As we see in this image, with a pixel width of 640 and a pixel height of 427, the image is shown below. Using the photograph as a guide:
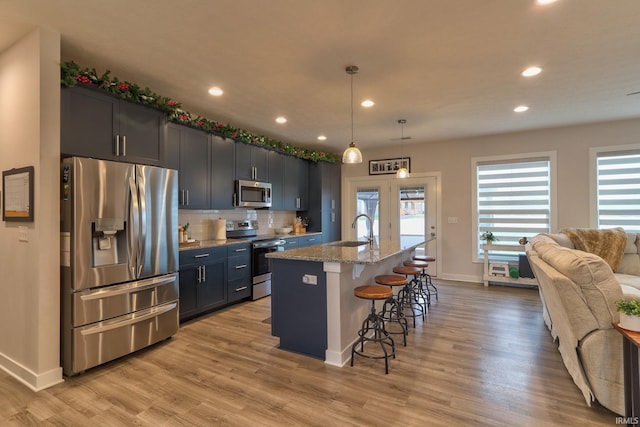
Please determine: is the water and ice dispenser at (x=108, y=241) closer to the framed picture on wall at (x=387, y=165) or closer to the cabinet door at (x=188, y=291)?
the cabinet door at (x=188, y=291)

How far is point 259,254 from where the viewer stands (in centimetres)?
478

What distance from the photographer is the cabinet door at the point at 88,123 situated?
258 centimetres

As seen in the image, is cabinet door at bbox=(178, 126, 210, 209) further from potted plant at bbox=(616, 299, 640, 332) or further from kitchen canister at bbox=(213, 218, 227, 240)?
potted plant at bbox=(616, 299, 640, 332)

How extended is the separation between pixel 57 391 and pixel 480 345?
3628 millimetres

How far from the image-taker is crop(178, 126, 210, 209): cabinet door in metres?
4.06

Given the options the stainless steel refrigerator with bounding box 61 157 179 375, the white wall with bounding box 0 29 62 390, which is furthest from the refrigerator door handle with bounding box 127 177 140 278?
the white wall with bounding box 0 29 62 390

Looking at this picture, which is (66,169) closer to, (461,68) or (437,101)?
(461,68)

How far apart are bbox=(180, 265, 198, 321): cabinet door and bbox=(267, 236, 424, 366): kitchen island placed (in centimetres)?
129

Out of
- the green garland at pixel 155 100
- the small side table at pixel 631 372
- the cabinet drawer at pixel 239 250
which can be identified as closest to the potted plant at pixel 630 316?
the small side table at pixel 631 372

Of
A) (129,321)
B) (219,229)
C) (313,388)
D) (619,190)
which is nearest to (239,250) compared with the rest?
(219,229)

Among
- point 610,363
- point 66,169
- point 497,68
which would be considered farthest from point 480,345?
point 66,169

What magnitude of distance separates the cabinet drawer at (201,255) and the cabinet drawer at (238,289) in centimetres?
45

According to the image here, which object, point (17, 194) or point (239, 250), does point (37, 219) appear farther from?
point (239, 250)

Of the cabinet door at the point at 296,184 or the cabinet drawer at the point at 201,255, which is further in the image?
the cabinet door at the point at 296,184
